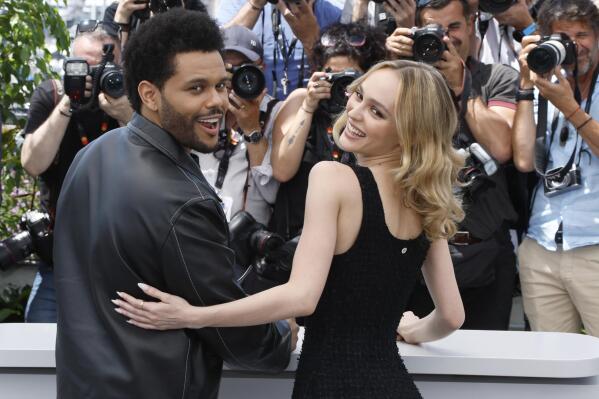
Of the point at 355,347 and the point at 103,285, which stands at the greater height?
the point at 103,285

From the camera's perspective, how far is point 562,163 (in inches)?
146

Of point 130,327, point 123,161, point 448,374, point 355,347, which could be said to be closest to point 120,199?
point 123,161

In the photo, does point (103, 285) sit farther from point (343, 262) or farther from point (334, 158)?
point (334, 158)

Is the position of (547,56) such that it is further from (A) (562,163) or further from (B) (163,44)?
(B) (163,44)

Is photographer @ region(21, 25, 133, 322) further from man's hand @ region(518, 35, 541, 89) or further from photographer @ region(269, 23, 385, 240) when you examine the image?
man's hand @ region(518, 35, 541, 89)

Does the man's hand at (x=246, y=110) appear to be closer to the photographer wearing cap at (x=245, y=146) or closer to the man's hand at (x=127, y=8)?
the photographer wearing cap at (x=245, y=146)

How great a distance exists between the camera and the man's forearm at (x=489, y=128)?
3.77m

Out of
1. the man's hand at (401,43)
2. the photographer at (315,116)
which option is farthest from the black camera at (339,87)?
the man's hand at (401,43)

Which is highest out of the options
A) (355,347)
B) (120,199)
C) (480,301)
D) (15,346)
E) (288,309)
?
(120,199)

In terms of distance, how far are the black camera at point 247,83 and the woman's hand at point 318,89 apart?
218 millimetres

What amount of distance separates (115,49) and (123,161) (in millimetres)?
2176

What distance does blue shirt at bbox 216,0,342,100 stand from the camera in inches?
183

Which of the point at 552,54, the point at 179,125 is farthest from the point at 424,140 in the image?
the point at 552,54

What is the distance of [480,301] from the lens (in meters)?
3.77
